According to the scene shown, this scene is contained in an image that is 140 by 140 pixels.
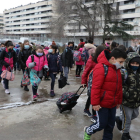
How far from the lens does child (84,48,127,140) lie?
2635 mm

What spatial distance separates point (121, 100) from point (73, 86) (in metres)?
4.45

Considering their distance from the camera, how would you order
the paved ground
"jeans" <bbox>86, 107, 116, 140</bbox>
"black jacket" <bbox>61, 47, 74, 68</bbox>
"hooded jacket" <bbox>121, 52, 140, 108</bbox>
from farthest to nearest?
1. "black jacket" <bbox>61, 47, 74, 68</bbox>
2. the paved ground
3. "hooded jacket" <bbox>121, 52, 140, 108</bbox>
4. "jeans" <bbox>86, 107, 116, 140</bbox>

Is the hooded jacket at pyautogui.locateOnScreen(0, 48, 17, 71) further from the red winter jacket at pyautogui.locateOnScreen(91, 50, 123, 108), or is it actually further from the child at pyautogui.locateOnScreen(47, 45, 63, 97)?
the red winter jacket at pyautogui.locateOnScreen(91, 50, 123, 108)

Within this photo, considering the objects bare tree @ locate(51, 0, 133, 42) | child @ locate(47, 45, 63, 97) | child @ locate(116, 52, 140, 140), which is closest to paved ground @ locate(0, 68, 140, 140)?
child @ locate(116, 52, 140, 140)

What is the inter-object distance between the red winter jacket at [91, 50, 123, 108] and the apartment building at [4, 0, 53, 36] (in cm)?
6836

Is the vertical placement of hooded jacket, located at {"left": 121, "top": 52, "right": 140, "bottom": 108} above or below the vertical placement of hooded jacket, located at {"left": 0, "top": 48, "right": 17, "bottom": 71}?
below

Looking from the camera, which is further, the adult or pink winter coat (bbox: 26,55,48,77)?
the adult

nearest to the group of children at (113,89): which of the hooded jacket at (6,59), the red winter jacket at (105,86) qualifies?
the red winter jacket at (105,86)

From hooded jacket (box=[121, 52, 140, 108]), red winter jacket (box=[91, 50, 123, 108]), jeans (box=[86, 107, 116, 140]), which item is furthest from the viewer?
hooded jacket (box=[121, 52, 140, 108])

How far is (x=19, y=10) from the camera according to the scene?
299ft

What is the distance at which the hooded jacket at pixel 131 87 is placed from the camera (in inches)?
117

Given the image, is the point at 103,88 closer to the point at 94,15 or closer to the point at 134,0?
the point at 94,15

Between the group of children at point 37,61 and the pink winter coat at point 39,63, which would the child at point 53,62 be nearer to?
the group of children at point 37,61

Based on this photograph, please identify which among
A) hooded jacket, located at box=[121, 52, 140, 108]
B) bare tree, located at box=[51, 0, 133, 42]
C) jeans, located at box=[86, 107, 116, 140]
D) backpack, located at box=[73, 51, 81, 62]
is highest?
bare tree, located at box=[51, 0, 133, 42]
